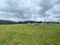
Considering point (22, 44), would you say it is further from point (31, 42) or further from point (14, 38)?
point (14, 38)

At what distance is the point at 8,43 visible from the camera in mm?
33375

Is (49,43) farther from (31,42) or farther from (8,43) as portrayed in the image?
(8,43)

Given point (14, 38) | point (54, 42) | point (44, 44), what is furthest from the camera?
point (14, 38)

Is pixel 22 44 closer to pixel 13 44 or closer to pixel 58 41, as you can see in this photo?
pixel 13 44

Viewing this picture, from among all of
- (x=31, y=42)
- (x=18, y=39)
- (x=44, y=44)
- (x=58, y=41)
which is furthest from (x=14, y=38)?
(x=58, y=41)

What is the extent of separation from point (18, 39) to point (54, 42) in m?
9.82

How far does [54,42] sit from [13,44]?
1062 centimetres

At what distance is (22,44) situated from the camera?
3212 centimetres

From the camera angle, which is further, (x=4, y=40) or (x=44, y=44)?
(x=4, y=40)

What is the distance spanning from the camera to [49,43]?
33.2 metres

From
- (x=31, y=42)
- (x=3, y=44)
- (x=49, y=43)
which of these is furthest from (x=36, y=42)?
(x=3, y=44)

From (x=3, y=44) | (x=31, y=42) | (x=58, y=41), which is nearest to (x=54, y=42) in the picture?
(x=58, y=41)

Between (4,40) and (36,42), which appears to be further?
(4,40)

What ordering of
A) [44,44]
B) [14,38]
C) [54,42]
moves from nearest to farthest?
[44,44], [54,42], [14,38]
